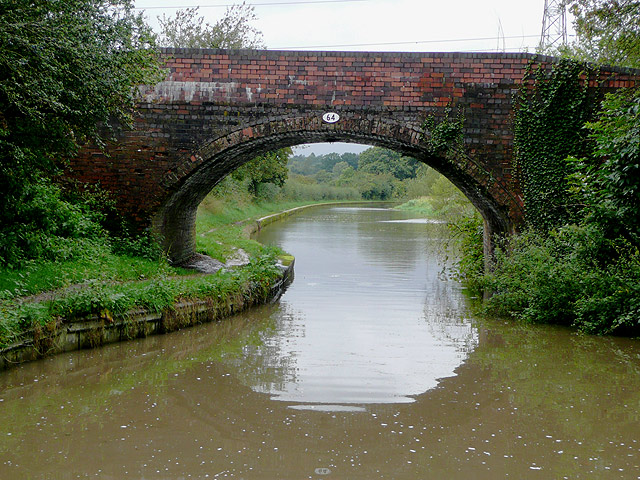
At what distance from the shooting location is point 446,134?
33.4ft

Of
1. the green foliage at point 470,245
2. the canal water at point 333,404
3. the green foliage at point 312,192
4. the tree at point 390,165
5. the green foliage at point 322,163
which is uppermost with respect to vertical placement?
the green foliage at point 322,163

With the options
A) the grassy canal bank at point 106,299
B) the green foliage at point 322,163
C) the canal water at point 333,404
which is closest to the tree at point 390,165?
the green foliage at point 322,163

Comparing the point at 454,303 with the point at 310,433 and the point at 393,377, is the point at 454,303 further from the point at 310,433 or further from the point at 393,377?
the point at 310,433

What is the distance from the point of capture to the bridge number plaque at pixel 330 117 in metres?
10.3

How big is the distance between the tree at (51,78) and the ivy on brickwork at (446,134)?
13.9 feet

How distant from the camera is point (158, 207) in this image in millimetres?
10797

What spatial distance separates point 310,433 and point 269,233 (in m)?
19.5

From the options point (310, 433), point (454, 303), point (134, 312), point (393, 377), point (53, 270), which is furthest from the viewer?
point (454, 303)

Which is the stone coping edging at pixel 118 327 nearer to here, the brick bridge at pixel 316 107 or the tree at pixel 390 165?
the brick bridge at pixel 316 107

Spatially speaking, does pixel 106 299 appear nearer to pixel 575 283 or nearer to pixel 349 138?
pixel 349 138

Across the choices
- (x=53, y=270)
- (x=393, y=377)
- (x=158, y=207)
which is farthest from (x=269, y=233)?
→ (x=393, y=377)

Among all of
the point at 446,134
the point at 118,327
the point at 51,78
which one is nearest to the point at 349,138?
the point at 446,134

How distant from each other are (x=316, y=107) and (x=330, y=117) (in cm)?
28

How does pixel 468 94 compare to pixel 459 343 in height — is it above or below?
above
